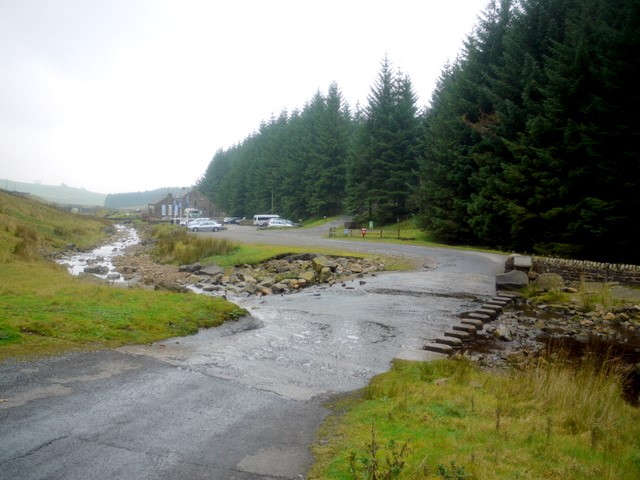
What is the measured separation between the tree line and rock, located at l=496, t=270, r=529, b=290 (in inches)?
320

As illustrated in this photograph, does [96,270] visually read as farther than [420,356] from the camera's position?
Yes

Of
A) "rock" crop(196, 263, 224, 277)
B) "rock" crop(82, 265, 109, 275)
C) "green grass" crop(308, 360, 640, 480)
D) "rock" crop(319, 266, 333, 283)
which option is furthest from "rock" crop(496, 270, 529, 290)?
"rock" crop(82, 265, 109, 275)

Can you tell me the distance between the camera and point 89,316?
33.5 feet

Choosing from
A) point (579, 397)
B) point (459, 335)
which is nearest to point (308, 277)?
point (459, 335)

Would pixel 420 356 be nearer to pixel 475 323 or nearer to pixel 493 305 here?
pixel 475 323

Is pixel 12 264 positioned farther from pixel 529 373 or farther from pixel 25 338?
pixel 529 373

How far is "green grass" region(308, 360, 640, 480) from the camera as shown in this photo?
4.39 metres

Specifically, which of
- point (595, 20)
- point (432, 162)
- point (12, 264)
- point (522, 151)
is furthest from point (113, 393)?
point (432, 162)

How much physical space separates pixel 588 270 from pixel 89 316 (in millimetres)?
17266

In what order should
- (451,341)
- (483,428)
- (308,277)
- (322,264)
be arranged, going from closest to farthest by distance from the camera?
(483,428), (451,341), (308,277), (322,264)

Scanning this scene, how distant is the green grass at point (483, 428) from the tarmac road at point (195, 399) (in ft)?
1.80

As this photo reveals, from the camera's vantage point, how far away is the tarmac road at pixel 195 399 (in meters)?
4.66

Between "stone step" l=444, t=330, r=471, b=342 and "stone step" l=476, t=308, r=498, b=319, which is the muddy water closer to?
"stone step" l=444, t=330, r=471, b=342

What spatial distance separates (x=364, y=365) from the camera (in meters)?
9.28
